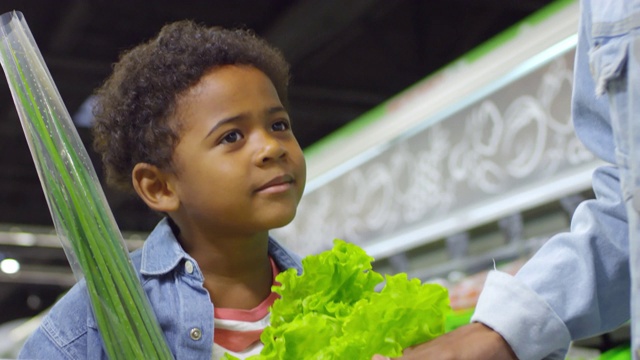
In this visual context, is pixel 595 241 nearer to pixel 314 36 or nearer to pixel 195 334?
pixel 195 334

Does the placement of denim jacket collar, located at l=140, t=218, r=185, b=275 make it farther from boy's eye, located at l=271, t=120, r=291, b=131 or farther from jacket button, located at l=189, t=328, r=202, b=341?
boy's eye, located at l=271, t=120, r=291, b=131

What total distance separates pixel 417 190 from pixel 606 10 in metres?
2.77

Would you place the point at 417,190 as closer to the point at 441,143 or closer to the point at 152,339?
the point at 441,143

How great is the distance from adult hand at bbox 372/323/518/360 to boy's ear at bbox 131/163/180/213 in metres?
0.52

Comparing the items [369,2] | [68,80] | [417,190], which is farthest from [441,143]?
[68,80]

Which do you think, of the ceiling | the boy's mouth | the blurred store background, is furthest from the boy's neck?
the ceiling

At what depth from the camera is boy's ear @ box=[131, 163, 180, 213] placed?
53.7 inches

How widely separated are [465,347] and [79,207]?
470 mm

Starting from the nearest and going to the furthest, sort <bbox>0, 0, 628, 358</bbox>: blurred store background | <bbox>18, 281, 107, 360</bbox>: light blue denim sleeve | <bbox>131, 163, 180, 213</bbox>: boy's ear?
<bbox>18, 281, 107, 360</bbox>: light blue denim sleeve, <bbox>131, 163, 180, 213</bbox>: boy's ear, <bbox>0, 0, 628, 358</bbox>: blurred store background

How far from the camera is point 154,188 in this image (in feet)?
4.52

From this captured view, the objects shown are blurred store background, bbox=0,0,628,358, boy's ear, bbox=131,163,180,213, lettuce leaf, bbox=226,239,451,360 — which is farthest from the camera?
blurred store background, bbox=0,0,628,358

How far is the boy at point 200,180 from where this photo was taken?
121 centimetres

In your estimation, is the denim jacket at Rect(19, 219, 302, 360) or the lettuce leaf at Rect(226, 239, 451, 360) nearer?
the lettuce leaf at Rect(226, 239, 451, 360)

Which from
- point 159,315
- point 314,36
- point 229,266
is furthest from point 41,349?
point 314,36
